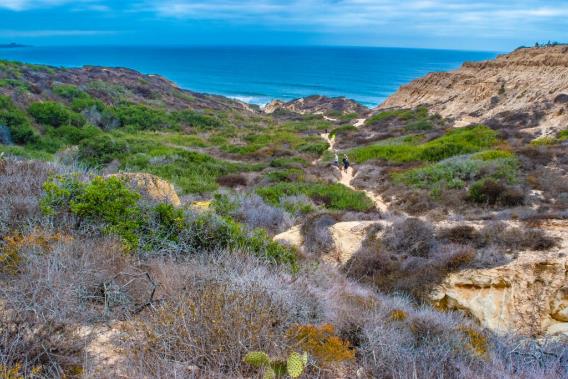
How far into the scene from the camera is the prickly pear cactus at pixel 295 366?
2.63 meters

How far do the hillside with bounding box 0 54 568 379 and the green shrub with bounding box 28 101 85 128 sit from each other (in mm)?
5151

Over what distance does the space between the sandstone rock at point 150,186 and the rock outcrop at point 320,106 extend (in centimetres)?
4563

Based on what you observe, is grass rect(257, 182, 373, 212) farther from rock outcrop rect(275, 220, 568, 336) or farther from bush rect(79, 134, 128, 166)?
bush rect(79, 134, 128, 166)

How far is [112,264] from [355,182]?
44.1ft

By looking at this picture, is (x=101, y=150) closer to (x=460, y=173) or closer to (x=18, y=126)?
(x=18, y=126)

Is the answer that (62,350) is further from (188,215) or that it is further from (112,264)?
(188,215)

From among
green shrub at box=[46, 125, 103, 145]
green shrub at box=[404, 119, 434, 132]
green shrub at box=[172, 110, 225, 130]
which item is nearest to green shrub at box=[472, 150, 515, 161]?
green shrub at box=[404, 119, 434, 132]

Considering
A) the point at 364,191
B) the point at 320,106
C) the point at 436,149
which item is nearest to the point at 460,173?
the point at 364,191

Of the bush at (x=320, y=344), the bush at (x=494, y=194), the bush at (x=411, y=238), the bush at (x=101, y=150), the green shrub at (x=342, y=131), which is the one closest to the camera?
the bush at (x=320, y=344)

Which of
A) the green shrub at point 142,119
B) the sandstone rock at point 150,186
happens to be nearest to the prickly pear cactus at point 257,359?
the sandstone rock at point 150,186

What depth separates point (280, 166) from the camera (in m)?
19.8

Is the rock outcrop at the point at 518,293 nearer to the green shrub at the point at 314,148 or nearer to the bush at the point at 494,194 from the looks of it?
the bush at the point at 494,194

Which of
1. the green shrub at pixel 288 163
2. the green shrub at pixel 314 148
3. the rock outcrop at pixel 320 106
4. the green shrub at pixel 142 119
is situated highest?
the green shrub at pixel 288 163

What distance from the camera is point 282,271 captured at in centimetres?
502
